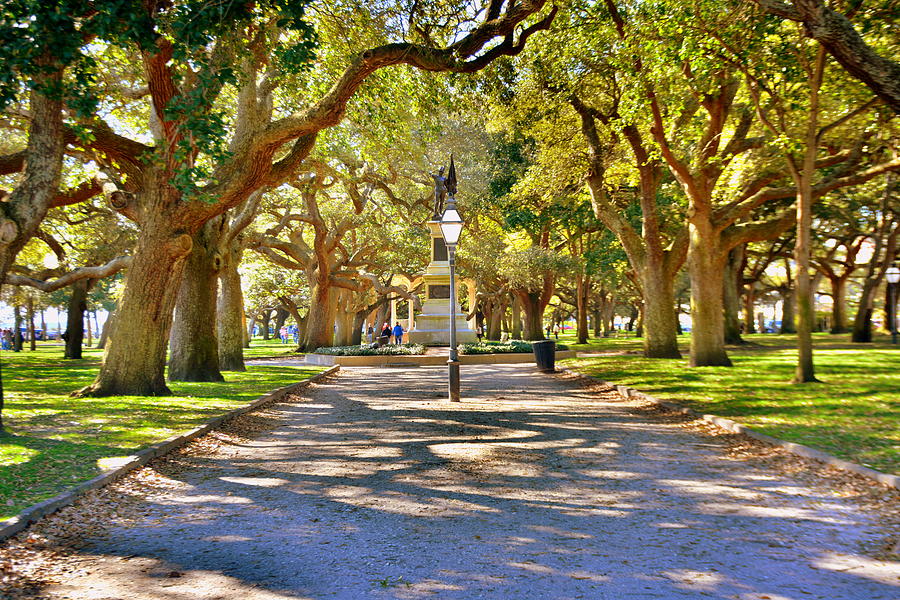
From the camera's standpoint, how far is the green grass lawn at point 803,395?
810 cm

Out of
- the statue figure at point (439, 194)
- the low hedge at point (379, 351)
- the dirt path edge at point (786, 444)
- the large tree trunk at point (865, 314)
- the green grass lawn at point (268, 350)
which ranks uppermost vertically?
the statue figure at point (439, 194)

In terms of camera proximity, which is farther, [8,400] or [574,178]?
[574,178]

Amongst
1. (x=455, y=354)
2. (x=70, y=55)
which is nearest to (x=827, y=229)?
(x=455, y=354)

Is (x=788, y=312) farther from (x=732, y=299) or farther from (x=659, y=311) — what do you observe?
(x=659, y=311)

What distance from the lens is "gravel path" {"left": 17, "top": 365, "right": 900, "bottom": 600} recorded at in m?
3.91

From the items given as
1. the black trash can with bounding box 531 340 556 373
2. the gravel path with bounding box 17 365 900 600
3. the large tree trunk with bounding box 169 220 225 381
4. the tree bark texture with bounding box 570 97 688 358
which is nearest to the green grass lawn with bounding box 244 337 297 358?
the black trash can with bounding box 531 340 556 373

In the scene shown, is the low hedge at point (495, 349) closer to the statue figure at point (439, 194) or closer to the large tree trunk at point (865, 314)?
the statue figure at point (439, 194)

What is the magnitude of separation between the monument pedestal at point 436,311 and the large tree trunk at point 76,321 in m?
15.2

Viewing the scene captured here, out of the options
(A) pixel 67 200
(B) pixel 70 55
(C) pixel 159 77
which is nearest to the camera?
(B) pixel 70 55

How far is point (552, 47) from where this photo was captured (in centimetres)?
1655

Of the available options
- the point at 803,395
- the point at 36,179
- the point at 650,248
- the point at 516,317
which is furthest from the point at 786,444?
the point at 516,317

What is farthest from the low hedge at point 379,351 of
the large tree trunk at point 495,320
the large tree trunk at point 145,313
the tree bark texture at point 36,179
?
the large tree trunk at point 495,320

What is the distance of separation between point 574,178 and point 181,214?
14923 millimetres

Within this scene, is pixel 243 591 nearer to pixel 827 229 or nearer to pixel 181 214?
pixel 181 214
